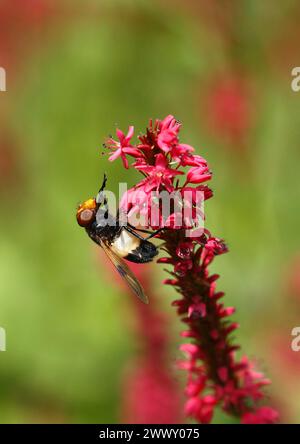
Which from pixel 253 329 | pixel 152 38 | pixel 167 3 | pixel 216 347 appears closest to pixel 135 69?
pixel 152 38

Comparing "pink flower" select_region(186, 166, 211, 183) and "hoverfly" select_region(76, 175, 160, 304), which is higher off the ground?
"pink flower" select_region(186, 166, 211, 183)

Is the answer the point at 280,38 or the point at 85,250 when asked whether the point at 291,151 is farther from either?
the point at 85,250
